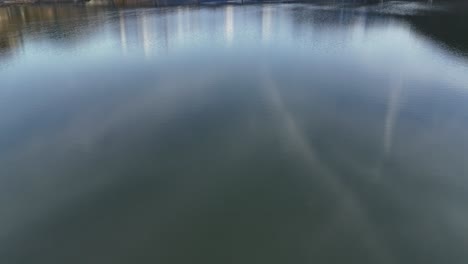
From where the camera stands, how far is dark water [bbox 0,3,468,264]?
3807 millimetres

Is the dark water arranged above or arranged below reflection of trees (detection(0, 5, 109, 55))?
below

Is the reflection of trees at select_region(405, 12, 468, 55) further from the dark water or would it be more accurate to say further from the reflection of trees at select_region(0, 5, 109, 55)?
the reflection of trees at select_region(0, 5, 109, 55)

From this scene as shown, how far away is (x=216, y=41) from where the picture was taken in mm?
12609

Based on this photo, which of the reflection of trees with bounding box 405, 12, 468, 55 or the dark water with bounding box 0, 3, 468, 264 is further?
the reflection of trees with bounding box 405, 12, 468, 55

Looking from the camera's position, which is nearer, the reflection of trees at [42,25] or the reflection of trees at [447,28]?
the reflection of trees at [447,28]

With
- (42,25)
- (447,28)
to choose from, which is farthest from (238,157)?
(42,25)

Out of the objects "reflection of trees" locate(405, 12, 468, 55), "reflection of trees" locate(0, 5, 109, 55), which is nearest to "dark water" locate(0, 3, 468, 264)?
"reflection of trees" locate(405, 12, 468, 55)

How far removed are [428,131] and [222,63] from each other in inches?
223

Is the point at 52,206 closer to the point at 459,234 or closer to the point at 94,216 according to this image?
the point at 94,216

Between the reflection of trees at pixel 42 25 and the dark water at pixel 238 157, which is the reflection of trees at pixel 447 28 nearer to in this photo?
the dark water at pixel 238 157

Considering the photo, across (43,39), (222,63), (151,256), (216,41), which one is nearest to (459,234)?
(151,256)

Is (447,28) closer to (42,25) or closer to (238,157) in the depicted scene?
(238,157)

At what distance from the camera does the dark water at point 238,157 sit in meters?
3.81

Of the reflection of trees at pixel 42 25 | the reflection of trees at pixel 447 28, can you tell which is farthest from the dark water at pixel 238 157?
the reflection of trees at pixel 42 25
